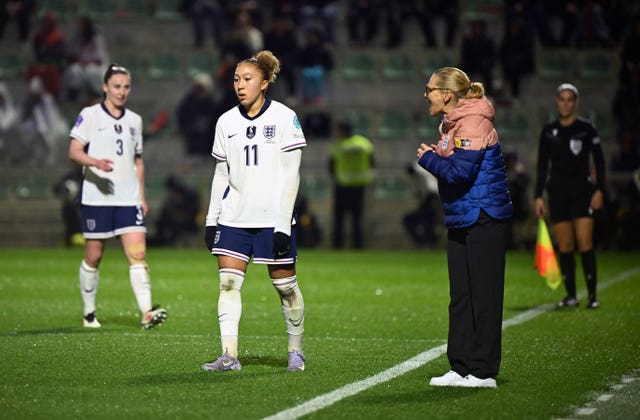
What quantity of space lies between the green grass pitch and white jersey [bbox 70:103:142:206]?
1.17 m

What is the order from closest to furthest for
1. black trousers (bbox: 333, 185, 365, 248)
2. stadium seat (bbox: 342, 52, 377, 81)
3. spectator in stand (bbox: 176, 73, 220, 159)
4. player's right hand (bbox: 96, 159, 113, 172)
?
player's right hand (bbox: 96, 159, 113, 172), black trousers (bbox: 333, 185, 365, 248), spectator in stand (bbox: 176, 73, 220, 159), stadium seat (bbox: 342, 52, 377, 81)

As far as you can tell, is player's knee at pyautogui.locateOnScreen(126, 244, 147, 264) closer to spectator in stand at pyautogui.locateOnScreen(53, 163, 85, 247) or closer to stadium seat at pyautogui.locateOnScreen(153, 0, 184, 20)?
spectator in stand at pyautogui.locateOnScreen(53, 163, 85, 247)

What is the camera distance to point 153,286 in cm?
1647

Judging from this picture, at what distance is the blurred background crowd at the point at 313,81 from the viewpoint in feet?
85.0

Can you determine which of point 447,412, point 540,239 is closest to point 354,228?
point 540,239

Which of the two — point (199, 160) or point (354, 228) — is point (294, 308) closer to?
point (354, 228)

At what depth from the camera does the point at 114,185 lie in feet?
37.7

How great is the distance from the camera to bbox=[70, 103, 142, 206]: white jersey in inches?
452

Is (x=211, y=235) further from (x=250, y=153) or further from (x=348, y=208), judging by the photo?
(x=348, y=208)

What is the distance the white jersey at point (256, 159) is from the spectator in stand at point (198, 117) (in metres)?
18.1

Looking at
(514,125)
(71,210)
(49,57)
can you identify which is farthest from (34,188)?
(514,125)

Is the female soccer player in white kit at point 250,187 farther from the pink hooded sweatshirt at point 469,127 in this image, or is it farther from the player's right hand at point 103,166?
the player's right hand at point 103,166

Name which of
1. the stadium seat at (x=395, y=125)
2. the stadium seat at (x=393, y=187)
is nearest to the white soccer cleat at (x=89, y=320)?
the stadium seat at (x=393, y=187)

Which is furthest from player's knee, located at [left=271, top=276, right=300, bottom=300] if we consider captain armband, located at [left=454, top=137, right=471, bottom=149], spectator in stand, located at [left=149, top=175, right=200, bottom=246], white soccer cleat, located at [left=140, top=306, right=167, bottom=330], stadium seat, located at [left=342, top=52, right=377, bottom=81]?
stadium seat, located at [left=342, top=52, right=377, bottom=81]
